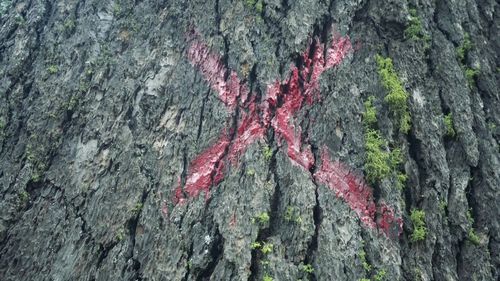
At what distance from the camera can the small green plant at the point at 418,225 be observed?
9.41 m

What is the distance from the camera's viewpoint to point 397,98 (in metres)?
10.6

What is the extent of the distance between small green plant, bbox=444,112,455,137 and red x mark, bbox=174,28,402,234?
281 centimetres

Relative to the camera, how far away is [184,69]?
39.2 ft

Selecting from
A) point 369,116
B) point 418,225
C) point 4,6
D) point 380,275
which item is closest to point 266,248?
point 380,275

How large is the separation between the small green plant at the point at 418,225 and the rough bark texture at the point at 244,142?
15 centimetres

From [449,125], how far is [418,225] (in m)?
2.93

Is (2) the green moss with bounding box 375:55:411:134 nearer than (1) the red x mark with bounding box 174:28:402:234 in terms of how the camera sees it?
No

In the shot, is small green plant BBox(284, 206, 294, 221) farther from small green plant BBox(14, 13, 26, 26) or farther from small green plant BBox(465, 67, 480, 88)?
small green plant BBox(14, 13, 26, 26)

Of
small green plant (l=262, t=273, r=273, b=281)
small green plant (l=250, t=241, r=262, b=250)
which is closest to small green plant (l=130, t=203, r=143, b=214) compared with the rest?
small green plant (l=250, t=241, r=262, b=250)

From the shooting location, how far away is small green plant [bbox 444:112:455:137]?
10828 millimetres

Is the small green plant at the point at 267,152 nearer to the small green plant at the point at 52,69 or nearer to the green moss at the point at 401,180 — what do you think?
the green moss at the point at 401,180

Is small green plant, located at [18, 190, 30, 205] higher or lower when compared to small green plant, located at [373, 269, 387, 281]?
higher

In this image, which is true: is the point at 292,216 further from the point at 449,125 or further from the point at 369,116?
the point at 449,125

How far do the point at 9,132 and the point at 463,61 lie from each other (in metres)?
13.0
